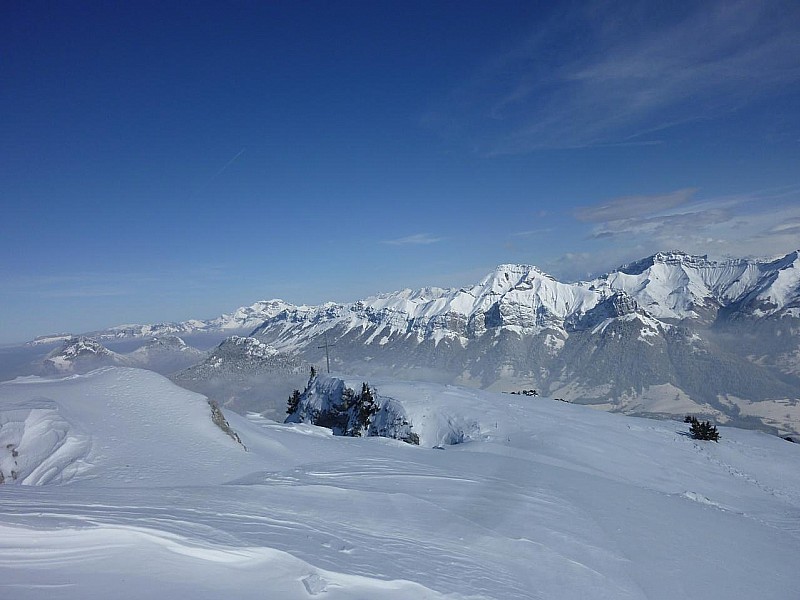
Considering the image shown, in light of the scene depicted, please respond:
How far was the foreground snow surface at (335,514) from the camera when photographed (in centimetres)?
449

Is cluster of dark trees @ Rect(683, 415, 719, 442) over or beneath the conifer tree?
over

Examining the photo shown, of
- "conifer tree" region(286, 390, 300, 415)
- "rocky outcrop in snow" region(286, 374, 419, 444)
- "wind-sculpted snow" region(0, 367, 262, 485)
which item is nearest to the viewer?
"wind-sculpted snow" region(0, 367, 262, 485)

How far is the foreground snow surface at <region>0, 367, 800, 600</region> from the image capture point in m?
4.49

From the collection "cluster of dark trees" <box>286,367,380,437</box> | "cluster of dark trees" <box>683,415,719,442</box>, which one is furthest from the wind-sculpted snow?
"cluster of dark trees" <box>683,415,719,442</box>

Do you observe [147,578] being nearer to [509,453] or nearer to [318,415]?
[509,453]

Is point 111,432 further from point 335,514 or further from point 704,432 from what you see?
point 704,432

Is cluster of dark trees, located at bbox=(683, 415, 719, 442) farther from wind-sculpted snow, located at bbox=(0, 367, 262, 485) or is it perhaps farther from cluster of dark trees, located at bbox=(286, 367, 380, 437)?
wind-sculpted snow, located at bbox=(0, 367, 262, 485)

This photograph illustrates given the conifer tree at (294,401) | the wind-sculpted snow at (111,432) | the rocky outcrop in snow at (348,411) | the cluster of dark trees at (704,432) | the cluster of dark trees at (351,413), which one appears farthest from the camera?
the conifer tree at (294,401)

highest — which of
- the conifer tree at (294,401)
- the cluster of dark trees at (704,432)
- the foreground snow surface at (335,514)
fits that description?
the foreground snow surface at (335,514)

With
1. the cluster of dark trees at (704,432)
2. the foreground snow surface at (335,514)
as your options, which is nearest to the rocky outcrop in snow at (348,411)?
the foreground snow surface at (335,514)

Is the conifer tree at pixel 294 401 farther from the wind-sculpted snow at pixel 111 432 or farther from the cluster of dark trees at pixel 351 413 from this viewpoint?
the wind-sculpted snow at pixel 111 432

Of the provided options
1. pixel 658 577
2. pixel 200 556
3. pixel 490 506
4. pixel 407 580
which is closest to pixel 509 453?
pixel 490 506

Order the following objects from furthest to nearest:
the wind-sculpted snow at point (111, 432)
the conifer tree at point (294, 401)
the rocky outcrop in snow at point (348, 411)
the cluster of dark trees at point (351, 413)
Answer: the conifer tree at point (294, 401), the cluster of dark trees at point (351, 413), the rocky outcrop in snow at point (348, 411), the wind-sculpted snow at point (111, 432)

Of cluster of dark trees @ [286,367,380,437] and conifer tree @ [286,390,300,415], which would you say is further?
conifer tree @ [286,390,300,415]
